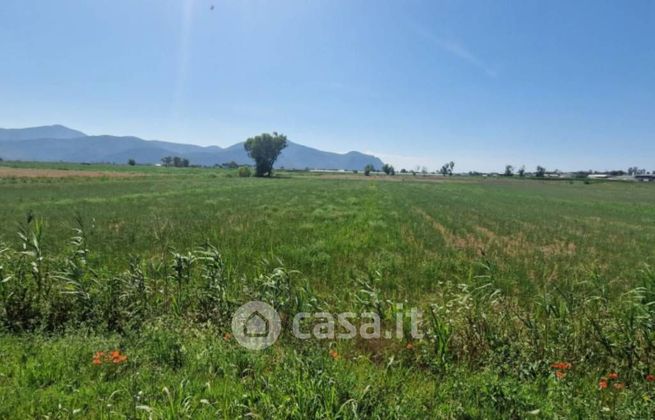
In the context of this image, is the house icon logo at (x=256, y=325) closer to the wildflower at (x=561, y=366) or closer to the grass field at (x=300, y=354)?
the grass field at (x=300, y=354)

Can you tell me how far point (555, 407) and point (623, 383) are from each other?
1458mm

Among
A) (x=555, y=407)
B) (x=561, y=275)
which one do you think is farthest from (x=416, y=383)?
(x=561, y=275)

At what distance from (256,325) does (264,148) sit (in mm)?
105174

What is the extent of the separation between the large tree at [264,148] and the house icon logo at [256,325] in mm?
104161

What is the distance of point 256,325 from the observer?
15.9 ft

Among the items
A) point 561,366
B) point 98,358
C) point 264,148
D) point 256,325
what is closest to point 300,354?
point 256,325

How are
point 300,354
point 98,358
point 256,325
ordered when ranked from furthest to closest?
1. point 256,325
2. point 300,354
3. point 98,358

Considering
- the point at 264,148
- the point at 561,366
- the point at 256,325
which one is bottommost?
the point at 256,325

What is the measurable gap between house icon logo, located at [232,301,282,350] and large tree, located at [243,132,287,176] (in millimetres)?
104161

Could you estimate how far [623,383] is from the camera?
3.78 meters

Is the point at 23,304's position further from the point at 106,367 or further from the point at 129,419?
the point at 129,419

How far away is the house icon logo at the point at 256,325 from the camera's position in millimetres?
4414

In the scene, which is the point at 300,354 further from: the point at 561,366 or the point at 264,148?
the point at 264,148

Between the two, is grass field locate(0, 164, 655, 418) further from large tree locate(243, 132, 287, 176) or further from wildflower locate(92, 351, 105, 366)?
large tree locate(243, 132, 287, 176)
